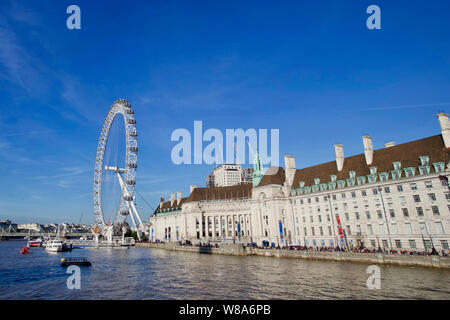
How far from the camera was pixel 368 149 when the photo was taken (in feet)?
218

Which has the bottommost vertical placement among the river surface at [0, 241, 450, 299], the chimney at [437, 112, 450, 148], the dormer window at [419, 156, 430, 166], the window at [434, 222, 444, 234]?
the river surface at [0, 241, 450, 299]

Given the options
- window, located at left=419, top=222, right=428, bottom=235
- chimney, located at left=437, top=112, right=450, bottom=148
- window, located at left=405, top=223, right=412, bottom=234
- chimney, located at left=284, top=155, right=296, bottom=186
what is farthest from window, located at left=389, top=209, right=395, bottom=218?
chimney, located at left=284, top=155, right=296, bottom=186

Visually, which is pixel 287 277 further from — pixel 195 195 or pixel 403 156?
pixel 195 195

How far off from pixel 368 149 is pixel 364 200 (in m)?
12.5

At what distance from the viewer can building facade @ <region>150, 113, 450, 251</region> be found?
5138 centimetres

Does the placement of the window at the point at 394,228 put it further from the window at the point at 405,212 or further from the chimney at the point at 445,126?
the chimney at the point at 445,126

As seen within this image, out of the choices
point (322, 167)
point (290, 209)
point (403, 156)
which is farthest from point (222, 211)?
point (403, 156)

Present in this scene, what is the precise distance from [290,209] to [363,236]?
24.7 metres

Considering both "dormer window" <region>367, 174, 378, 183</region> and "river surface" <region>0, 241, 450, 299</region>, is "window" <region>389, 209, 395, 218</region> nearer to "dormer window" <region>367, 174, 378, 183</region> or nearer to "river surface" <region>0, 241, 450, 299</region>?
"dormer window" <region>367, 174, 378, 183</region>
